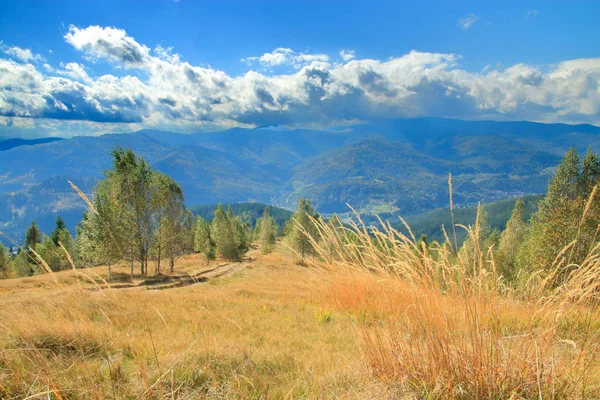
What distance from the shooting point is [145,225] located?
27250 mm

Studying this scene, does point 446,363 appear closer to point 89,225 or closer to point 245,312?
point 245,312

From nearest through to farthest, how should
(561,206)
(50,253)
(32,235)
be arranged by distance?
1. (561,206)
2. (50,253)
3. (32,235)

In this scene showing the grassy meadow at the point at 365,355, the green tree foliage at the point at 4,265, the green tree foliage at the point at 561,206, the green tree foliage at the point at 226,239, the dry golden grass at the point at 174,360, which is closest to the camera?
the grassy meadow at the point at 365,355

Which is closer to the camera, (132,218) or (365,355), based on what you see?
(365,355)

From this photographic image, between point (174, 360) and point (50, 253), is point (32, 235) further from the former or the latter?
point (174, 360)

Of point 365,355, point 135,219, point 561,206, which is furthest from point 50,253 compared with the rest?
point 561,206

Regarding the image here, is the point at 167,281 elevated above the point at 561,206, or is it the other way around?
the point at 561,206

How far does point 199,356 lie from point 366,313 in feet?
8.73

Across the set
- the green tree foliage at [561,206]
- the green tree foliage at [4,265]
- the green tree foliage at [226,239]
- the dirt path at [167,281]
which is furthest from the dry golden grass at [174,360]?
the green tree foliage at [4,265]

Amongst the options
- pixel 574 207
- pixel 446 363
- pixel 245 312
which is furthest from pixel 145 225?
pixel 574 207

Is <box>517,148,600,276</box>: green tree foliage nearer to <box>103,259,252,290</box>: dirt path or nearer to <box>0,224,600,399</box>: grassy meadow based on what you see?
<box>0,224,600,399</box>: grassy meadow

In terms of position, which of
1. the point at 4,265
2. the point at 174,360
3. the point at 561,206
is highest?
the point at 174,360

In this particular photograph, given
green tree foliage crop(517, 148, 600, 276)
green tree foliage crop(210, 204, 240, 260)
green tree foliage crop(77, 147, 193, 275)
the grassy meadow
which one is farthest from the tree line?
the grassy meadow

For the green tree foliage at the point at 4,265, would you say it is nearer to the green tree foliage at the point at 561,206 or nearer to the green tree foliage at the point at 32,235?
the green tree foliage at the point at 32,235
